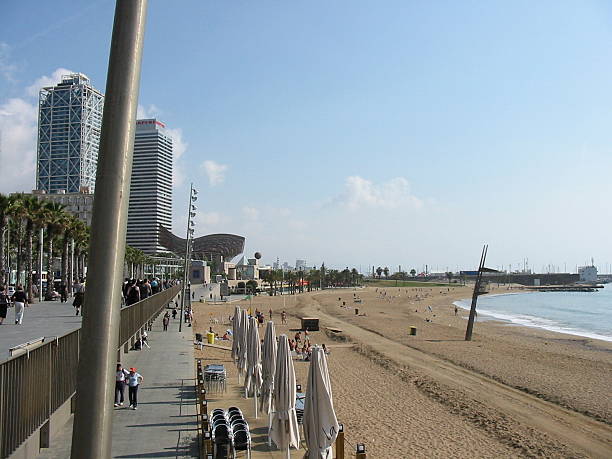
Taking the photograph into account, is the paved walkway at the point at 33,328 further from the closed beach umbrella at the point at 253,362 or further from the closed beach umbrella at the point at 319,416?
the closed beach umbrella at the point at 319,416

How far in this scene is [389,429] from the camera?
49.0ft

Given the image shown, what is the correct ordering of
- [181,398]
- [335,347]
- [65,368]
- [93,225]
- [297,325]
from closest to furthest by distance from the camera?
[93,225] → [65,368] → [181,398] → [335,347] → [297,325]

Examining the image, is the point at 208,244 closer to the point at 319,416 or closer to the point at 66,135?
the point at 66,135

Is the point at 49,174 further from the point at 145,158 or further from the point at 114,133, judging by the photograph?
the point at 114,133

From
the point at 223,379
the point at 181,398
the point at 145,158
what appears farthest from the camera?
the point at 145,158

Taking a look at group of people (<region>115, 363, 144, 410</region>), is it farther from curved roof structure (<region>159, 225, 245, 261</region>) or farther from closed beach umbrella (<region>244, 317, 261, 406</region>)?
curved roof structure (<region>159, 225, 245, 261</region>)

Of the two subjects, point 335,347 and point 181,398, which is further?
point 335,347

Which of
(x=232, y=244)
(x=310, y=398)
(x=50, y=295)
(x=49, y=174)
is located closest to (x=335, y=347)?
(x=50, y=295)

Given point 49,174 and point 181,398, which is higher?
point 49,174

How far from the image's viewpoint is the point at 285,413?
35.3 ft

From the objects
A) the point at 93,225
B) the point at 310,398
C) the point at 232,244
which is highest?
the point at 232,244

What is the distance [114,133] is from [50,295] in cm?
3508

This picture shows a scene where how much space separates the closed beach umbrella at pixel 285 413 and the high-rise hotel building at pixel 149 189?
15542 centimetres

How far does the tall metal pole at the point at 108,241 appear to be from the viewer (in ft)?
7.66
